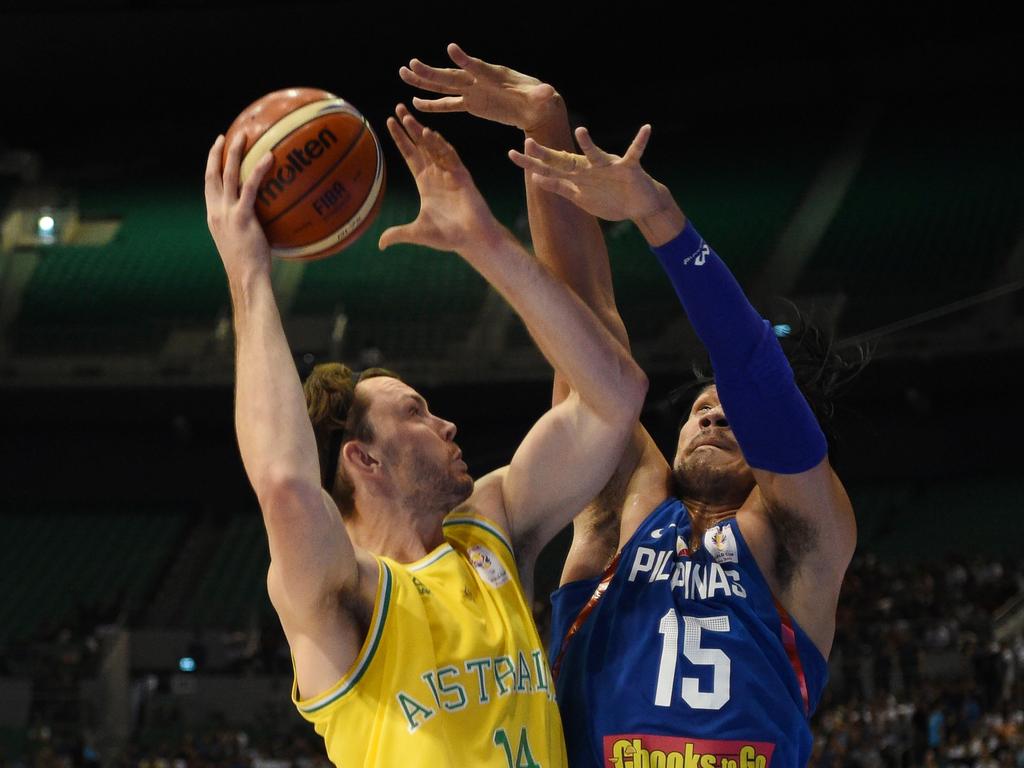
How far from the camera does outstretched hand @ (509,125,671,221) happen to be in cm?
314

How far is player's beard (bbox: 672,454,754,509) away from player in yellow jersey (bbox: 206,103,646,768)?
32cm

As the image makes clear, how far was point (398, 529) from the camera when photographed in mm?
3533

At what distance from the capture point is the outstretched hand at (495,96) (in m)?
3.82

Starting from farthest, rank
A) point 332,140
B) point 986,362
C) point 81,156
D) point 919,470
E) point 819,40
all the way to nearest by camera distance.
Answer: point 81,156
point 819,40
point 919,470
point 986,362
point 332,140

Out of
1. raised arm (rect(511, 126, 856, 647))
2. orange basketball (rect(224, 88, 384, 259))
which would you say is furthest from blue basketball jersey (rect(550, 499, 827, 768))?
orange basketball (rect(224, 88, 384, 259))

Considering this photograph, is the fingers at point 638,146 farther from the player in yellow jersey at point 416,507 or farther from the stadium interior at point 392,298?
the stadium interior at point 392,298

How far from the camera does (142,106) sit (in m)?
25.5

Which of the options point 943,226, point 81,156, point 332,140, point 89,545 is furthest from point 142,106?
point 332,140

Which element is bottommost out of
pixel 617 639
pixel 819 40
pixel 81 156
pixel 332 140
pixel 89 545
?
pixel 89 545

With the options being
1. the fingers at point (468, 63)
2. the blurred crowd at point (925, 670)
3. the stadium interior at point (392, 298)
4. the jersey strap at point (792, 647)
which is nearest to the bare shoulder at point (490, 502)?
the jersey strap at point (792, 647)

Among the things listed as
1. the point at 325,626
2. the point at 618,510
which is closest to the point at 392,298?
the point at 618,510

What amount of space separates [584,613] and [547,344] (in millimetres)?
731

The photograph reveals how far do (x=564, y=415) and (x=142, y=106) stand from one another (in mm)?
23584

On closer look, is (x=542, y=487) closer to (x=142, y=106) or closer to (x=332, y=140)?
(x=332, y=140)
